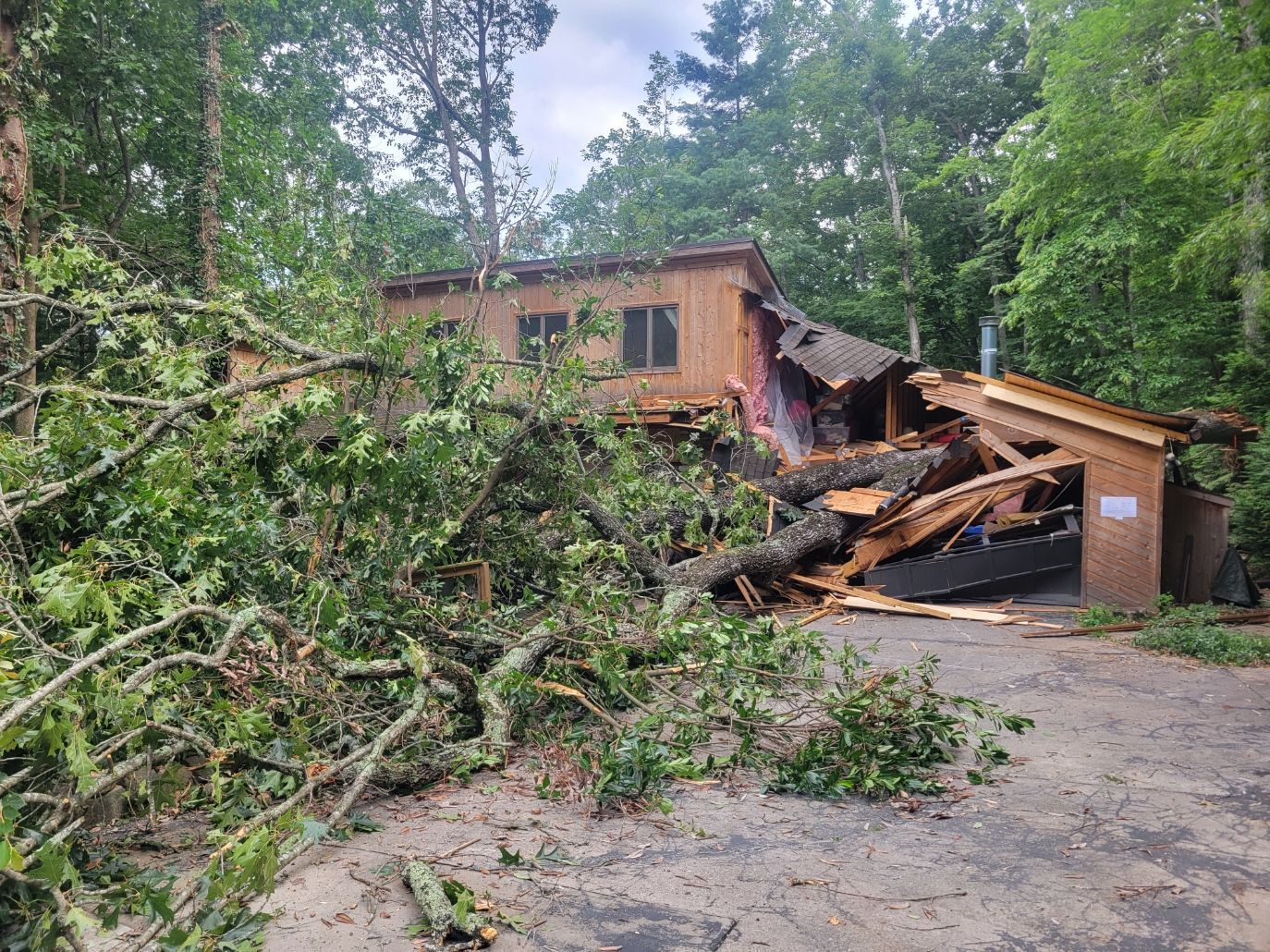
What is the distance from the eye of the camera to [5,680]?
6.89 ft

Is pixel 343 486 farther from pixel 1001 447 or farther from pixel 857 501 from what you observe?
pixel 1001 447

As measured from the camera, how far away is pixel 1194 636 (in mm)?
7066

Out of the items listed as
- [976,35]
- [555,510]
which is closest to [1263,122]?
[555,510]

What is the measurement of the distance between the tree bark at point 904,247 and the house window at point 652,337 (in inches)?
457

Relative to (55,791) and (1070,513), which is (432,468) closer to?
(55,791)

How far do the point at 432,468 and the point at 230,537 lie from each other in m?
1.16

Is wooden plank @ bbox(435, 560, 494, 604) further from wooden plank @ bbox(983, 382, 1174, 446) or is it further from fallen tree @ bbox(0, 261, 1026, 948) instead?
wooden plank @ bbox(983, 382, 1174, 446)

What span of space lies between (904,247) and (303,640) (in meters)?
25.4

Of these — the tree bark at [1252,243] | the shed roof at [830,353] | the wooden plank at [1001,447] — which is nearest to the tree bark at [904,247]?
the shed roof at [830,353]

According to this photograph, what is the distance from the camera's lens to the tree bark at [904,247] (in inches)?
960

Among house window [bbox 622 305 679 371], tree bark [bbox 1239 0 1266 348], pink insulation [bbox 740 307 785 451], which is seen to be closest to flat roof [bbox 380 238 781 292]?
house window [bbox 622 305 679 371]

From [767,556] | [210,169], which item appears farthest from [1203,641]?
[210,169]

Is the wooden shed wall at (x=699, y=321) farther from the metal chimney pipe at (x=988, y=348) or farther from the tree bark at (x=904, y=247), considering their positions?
the tree bark at (x=904, y=247)

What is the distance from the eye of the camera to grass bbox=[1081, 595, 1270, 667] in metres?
6.60
